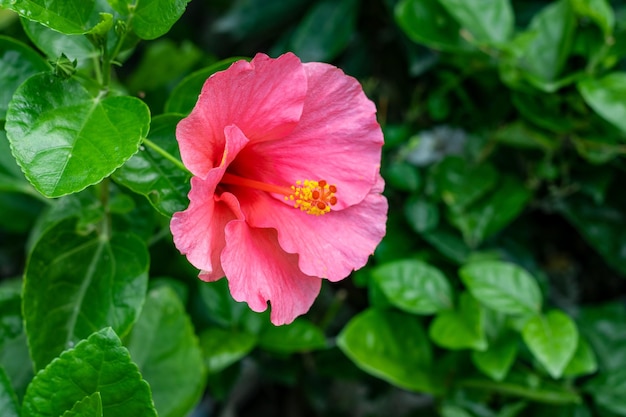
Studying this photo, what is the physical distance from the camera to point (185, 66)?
1.54 m

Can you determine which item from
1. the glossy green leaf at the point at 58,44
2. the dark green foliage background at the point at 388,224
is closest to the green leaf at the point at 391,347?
the dark green foliage background at the point at 388,224

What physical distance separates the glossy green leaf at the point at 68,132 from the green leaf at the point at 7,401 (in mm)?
264

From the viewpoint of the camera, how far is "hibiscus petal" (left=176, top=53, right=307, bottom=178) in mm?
693

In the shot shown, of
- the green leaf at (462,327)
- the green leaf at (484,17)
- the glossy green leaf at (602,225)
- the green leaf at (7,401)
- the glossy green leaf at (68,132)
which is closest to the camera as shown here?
the glossy green leaf at (68,132)

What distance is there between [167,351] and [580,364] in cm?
67

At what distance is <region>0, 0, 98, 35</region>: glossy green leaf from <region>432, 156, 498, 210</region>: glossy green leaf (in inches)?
29.9

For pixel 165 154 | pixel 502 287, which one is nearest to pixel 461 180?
pixel 502 287

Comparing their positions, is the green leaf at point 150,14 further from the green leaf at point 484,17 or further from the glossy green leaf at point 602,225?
the glossy green leaf at point 602,225

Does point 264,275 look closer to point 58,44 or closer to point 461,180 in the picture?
point 58,44

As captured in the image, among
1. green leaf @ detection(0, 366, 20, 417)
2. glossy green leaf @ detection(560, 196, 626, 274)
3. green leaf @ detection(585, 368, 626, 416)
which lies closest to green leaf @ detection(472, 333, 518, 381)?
green leaf @ detection(585, 368, 626, 416)

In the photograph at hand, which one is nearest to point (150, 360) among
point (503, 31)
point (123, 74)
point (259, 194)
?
point (259, 194)

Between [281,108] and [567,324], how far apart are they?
2.22ft

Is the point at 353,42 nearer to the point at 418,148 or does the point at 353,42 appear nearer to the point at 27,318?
the point at 418,148

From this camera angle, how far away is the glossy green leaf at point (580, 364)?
1161 mm
